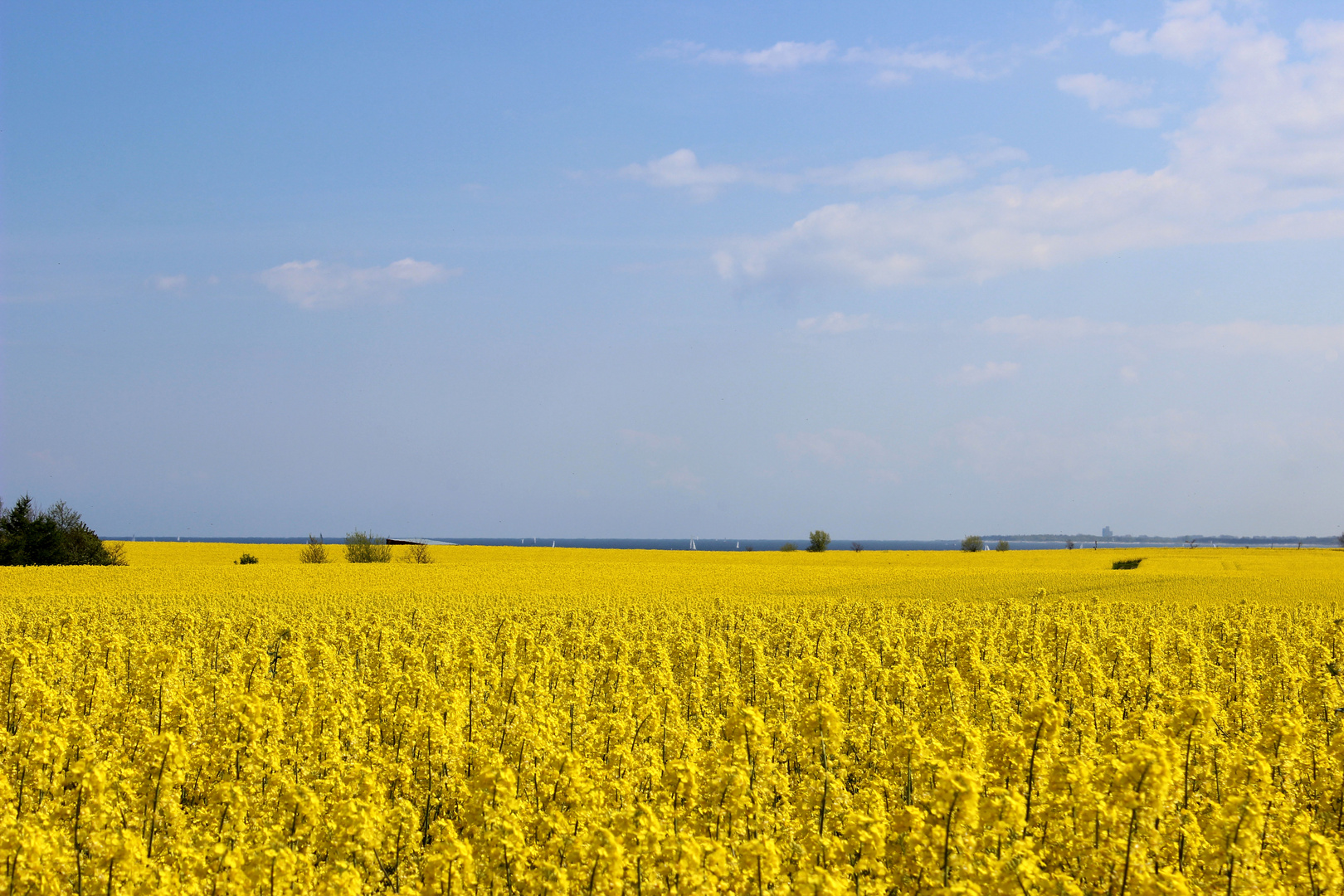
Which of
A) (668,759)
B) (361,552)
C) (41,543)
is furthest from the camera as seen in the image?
(361,552)

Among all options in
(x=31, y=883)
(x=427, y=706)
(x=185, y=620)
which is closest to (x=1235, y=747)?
(x=427, y=706)

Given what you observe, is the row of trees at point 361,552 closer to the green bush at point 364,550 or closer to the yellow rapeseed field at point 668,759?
the green bush at point 364,550

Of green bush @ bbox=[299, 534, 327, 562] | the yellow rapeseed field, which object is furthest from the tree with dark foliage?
the yellow rapeseed field

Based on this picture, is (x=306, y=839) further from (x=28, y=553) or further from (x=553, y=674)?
(x=28, y=553)

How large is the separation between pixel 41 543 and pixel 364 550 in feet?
64.3

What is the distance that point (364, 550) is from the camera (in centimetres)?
6294

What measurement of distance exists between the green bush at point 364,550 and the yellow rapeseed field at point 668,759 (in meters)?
40.3

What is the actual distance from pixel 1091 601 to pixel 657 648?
63.8 ft

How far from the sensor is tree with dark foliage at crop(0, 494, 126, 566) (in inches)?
1991

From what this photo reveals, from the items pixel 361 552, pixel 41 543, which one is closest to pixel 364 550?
pixel 361 552

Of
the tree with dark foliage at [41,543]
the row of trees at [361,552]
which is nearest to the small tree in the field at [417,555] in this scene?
the row of trees at [361,552]

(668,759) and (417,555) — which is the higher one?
(668,759)

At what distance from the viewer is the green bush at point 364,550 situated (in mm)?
62625

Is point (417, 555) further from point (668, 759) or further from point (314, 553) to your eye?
point (668, 759)
